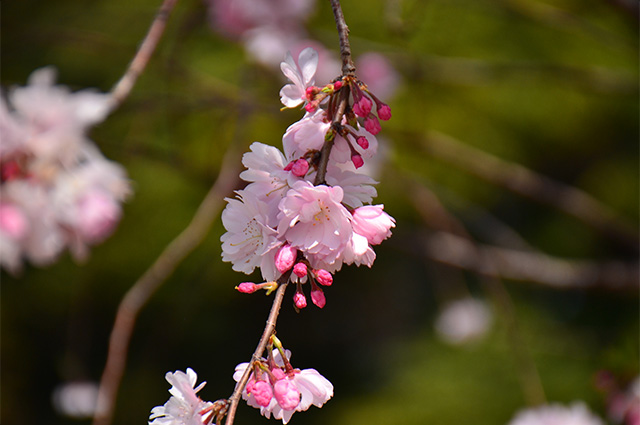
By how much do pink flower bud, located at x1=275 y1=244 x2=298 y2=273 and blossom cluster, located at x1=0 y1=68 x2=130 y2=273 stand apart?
1.83ft

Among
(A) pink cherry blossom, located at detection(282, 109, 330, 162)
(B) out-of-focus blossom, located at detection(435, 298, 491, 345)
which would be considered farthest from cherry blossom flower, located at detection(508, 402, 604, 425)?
(B) out-of-focus blossom, located at detection(435, 298, 491, 345)

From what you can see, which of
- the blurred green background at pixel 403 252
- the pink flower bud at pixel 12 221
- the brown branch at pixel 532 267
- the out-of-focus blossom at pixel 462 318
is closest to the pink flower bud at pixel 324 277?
the pink flower bud at pixel 12 221

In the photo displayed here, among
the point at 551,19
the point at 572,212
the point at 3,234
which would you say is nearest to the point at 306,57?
the point at 3,234

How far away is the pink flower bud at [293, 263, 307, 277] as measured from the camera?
1.74 ft

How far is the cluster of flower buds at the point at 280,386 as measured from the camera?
0.52m

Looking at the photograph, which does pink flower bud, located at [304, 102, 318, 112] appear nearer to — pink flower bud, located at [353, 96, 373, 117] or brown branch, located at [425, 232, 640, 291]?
pink flower bud, located at [353, 96, 373, 117]

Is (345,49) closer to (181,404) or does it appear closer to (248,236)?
(248,236)

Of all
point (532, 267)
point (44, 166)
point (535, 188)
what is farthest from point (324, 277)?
point (532, 267)

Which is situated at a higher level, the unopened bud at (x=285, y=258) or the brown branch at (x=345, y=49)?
the brown branch at (x=345, y=49)

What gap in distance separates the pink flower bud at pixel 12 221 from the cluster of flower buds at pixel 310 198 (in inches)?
24.6

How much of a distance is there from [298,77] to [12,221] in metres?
0.70

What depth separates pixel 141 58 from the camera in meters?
0.89

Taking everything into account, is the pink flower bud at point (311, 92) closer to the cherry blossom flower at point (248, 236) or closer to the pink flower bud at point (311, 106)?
the pink flower bud at point (311, 106)

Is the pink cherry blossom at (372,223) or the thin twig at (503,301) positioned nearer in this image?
the pink cherry blossom at (372,223)
